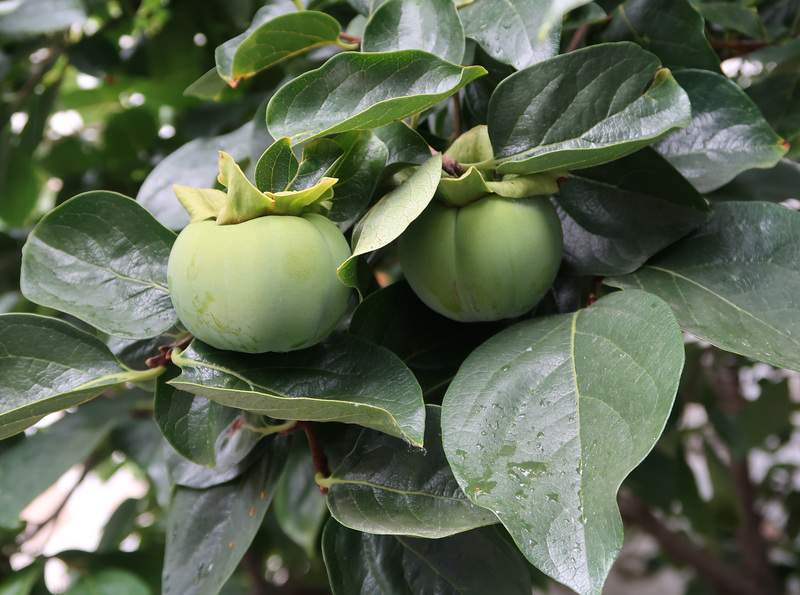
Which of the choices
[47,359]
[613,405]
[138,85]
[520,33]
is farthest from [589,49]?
[138,85]

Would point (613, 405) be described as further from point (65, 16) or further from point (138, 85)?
point (138, 85)

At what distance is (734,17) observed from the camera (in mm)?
475

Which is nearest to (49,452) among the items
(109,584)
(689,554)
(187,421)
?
(109,584)

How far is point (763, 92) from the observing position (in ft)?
1.81

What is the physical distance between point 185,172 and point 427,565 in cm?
34

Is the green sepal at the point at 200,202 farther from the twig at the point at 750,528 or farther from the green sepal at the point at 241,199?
the twig at the point at 750,528

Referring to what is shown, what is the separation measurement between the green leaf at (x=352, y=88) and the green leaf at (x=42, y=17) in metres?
0.35

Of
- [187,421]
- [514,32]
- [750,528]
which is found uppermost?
[514,32]

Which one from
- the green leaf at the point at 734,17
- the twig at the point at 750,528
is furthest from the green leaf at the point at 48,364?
the twig at the point at 750,528

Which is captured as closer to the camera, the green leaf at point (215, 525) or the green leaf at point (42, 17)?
the green leaf at point (215, 525)

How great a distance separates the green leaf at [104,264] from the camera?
0.33 meters

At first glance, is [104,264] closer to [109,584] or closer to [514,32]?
[514,32]

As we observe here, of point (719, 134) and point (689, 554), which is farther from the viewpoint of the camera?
point (689, 554)

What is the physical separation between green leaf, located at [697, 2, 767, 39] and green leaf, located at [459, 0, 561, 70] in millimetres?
196
